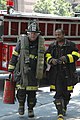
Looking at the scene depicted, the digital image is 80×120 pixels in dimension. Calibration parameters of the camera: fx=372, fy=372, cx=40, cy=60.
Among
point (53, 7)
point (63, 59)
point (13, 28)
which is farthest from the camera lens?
point (53, 7)

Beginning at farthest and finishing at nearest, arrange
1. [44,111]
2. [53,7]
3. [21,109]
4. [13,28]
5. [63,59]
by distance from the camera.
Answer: [53,7] < [13,28] < [44,111] < [21,109] < [63,59]

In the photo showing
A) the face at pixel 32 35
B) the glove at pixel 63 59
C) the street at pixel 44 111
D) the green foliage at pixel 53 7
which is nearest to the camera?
the glove at pixel 63 59

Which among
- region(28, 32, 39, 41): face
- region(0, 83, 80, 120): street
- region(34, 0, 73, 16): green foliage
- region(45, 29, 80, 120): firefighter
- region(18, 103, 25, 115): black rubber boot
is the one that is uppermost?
region(28, 32, 39, 41): face

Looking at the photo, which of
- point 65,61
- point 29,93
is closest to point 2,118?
point 29,93

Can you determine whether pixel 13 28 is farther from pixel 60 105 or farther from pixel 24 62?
pixel 60 105

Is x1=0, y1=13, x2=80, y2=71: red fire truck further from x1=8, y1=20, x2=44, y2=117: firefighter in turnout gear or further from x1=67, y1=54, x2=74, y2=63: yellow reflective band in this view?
x1=67, y1=54, x2=74, y2=63: yellow reflective band

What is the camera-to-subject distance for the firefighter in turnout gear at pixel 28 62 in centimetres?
607

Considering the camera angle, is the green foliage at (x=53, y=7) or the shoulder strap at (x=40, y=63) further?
the green foliage at (x=53, y=7)

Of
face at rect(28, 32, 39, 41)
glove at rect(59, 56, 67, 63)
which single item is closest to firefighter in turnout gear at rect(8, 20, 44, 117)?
face at rect(28, 32, 39, 41)

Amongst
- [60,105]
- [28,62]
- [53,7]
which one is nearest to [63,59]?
[28,62]

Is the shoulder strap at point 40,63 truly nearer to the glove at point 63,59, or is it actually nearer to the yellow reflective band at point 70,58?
the glove at point 63,59

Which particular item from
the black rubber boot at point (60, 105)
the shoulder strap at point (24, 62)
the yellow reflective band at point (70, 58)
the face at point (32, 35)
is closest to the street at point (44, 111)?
the black rubber boot at point (60, 105)

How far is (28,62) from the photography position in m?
6.05

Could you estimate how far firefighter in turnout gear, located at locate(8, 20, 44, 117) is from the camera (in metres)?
6.07
